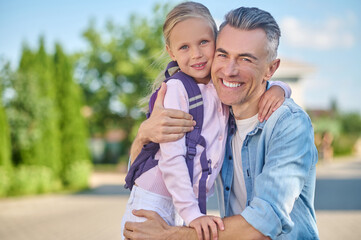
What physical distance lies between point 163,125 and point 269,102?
0.59 meters

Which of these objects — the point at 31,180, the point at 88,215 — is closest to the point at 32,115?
the point at 31,180

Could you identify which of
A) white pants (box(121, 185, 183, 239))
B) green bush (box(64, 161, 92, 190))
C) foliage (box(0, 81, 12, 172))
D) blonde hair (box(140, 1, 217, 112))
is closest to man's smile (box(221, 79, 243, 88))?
blonde hair (box(140, 1, 217, 112))

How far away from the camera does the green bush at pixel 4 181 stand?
12.2 m

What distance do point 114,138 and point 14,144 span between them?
34.2 metres

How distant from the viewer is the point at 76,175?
1513 centimetres

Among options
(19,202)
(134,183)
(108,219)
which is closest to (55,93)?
(19,202)

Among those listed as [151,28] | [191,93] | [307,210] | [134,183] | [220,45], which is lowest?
[307,210]

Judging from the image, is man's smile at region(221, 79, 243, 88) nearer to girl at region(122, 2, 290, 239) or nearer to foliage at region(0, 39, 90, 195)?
girl at region(122, 2, 290, 239)

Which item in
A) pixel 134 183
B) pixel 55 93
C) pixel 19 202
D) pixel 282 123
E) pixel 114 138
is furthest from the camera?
pixel 114 138

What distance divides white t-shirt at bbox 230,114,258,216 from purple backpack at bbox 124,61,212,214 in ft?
0.73

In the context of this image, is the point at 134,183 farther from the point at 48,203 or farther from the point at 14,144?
the point at 14,144

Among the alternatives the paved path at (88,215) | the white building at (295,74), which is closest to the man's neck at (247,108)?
the paved path at (88,215)

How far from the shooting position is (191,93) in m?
2.38

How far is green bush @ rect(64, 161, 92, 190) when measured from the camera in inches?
587
